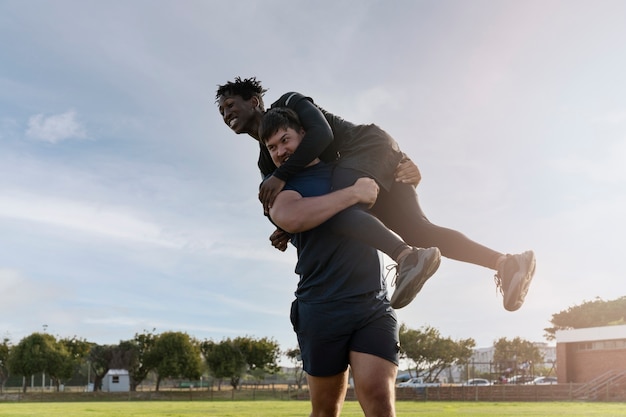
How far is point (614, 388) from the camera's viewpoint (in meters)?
46.0

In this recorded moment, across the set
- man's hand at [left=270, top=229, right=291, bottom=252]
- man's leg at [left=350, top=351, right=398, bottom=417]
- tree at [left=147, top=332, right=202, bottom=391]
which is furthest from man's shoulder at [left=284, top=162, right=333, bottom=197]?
tree at [left=147, top=332, right=202, bottom=391]

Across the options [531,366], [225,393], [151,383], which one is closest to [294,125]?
[225,393]

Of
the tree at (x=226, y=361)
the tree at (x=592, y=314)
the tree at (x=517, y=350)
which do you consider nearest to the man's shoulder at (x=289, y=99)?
the tree at (x=226, y=361)

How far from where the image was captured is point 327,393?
3242 mm

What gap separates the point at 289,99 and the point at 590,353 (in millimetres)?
55862

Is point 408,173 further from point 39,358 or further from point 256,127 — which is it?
point 39,358

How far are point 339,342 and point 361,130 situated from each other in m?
1.07

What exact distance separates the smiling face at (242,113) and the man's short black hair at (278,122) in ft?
1.49

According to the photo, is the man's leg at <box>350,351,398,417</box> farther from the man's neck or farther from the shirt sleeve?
the man's neck

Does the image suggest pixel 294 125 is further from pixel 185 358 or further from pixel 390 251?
pixel 185 358

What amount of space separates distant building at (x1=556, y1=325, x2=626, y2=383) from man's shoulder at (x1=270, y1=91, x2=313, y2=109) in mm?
52031

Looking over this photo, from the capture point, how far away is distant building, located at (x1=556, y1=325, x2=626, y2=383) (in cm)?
5088

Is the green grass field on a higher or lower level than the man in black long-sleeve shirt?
lower

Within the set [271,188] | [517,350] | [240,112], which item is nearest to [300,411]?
[240,112]
